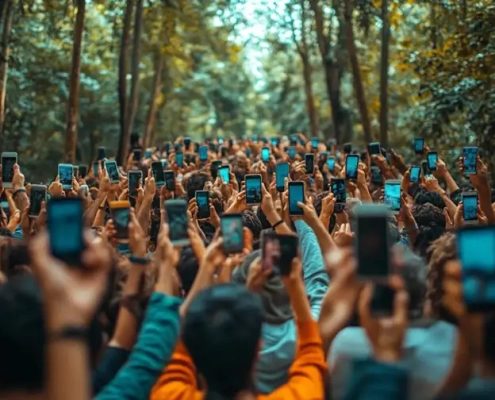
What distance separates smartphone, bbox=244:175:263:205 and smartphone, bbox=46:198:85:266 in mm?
3699

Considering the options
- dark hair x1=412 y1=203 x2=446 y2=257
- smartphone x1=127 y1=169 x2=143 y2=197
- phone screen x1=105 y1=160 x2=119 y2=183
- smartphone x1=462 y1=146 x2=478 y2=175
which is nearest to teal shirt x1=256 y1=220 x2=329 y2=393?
dark hair x1=412 y1=203 x2=446 y2=257

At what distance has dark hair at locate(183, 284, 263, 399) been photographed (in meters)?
3.07

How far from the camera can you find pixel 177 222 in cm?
420

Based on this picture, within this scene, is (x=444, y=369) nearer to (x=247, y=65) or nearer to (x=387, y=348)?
(x=387, y=348)

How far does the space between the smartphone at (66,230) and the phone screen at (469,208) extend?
396 centimetres

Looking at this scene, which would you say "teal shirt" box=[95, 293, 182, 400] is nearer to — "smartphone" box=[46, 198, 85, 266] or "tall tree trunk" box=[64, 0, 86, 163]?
"smartphone" box=[46, 198, 85, 266]

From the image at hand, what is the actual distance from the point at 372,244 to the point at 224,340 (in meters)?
0.65

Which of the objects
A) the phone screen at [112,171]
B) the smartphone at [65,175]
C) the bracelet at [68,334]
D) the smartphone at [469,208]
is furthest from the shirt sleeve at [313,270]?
the phone screen at [112,171]

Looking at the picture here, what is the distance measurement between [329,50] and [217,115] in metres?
27.9

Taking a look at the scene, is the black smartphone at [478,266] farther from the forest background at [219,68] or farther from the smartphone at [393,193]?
the forest background at [219,68]

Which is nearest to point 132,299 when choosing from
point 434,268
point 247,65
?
point 434,268

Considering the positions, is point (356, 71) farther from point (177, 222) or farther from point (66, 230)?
Answer: point (66, 230)

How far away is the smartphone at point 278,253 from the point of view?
3.74 meters

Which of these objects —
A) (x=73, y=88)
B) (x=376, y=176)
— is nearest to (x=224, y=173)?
(x=376, y=176)
